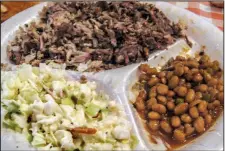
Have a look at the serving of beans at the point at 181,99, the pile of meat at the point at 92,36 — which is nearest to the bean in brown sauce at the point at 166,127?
the serving of beans at the point at 181,99

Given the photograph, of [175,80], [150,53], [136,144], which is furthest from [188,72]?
[136,144]

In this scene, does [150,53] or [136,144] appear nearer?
[136,144]

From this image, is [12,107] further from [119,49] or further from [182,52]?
[182,52]

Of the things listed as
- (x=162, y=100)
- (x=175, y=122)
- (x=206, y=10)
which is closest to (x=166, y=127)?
(x=175, y=122)

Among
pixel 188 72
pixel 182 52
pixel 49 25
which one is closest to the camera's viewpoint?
pixel 188 72

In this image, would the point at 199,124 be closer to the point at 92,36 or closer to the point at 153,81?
the point at 153,81

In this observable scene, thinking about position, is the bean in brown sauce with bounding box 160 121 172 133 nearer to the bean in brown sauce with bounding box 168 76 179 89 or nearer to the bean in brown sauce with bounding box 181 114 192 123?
the bean in brown sauce with bounding box 181 114 192 123
